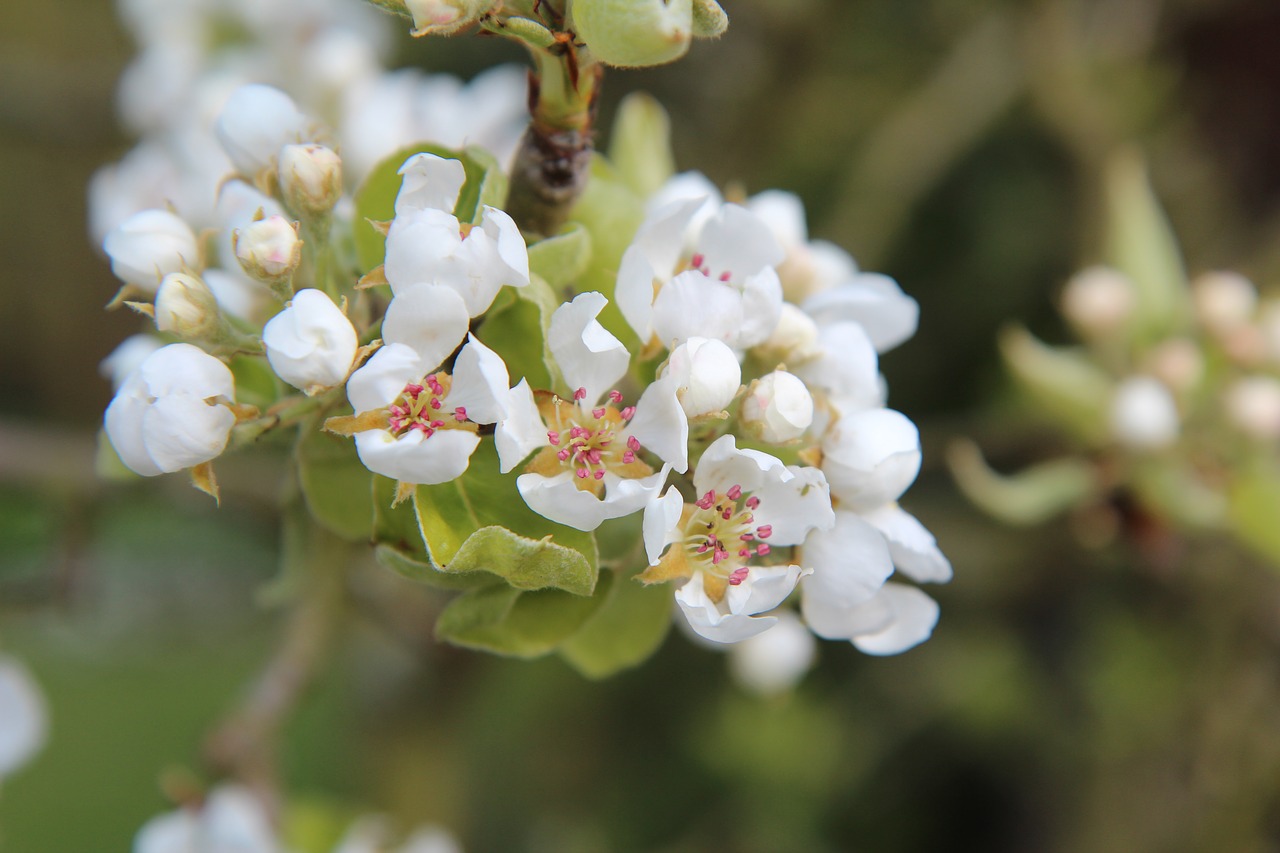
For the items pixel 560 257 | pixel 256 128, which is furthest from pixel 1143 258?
pixel 256 128

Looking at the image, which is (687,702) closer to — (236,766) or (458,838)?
(458,838)

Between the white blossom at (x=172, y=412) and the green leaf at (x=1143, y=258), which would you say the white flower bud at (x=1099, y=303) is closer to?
the green leaf at (x=1143, y=258)

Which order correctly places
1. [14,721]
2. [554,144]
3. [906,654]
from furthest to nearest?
[906,654], [14,721], [554,144]

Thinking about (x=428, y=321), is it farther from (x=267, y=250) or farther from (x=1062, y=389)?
(x=1062, y=389)

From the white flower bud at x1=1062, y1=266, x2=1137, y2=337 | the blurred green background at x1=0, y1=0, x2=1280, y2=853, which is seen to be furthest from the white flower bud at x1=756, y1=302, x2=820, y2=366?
the blurred green background at x1=0, y1=0, x2=1280, y2=853

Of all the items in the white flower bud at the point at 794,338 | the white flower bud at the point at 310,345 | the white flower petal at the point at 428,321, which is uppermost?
the white flower bud at the point at 794,338

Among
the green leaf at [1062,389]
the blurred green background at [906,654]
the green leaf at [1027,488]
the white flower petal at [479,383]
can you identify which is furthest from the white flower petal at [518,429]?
the blurred green background at [906,654]
